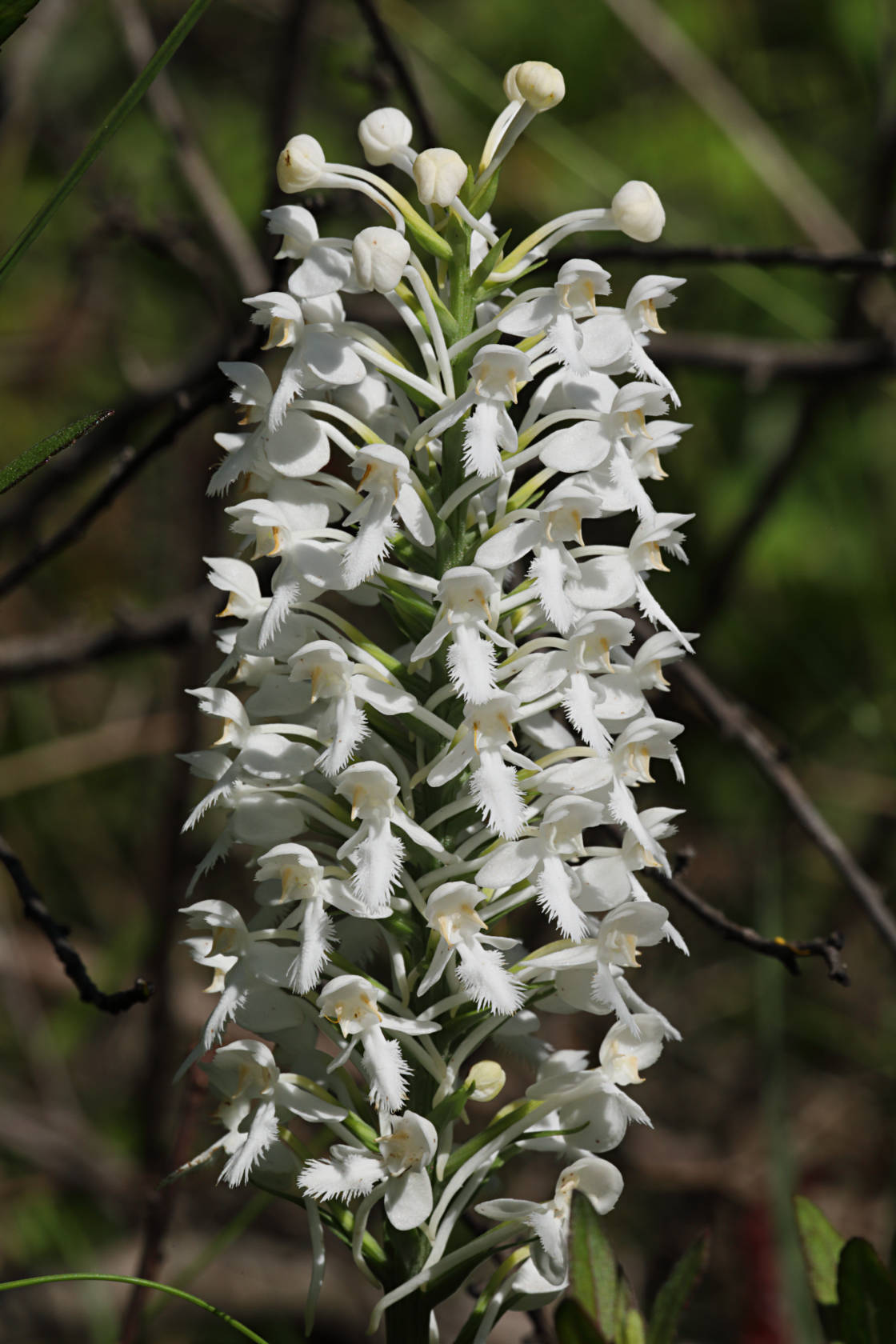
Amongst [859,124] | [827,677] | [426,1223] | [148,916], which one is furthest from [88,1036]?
[859,124]

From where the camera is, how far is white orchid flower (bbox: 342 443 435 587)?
1.38 meters

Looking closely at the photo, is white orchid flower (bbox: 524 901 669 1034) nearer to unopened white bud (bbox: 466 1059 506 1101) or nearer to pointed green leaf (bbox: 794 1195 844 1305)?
unopened white bud (bbox: 466 1059 506 1101)

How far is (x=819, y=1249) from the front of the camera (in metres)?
1.66

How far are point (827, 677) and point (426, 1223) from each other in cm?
208

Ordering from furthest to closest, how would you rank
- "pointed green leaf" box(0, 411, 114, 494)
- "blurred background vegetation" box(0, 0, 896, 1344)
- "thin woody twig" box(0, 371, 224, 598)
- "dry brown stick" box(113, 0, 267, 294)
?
1. "blurred background vegetation" box(0, 0, 896, 1344)
2. "dry brown stick" box(113, 0, 267, 294)
3. "thin woody twig" box(0, 371, 224, 598)
4. "pointed green leaf" box(0, 411, 114, 494)

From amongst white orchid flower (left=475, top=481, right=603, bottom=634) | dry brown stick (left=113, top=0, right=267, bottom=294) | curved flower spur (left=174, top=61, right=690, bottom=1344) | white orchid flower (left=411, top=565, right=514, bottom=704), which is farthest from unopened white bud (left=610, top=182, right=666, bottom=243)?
dry brown stick (left=113, top=0, right=267, bottom=294)

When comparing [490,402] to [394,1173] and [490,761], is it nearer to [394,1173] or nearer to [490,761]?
[490,761]

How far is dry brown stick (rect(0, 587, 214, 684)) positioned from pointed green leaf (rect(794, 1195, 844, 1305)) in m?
1.93

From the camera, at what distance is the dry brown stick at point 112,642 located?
3105mm

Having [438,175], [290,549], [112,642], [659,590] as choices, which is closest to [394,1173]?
[290,549]

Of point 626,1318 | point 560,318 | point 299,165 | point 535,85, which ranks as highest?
point 535,85

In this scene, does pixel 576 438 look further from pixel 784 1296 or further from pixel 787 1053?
pixel 787 1053

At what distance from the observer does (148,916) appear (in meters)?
4.84

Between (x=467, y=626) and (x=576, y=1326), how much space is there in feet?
2.88
